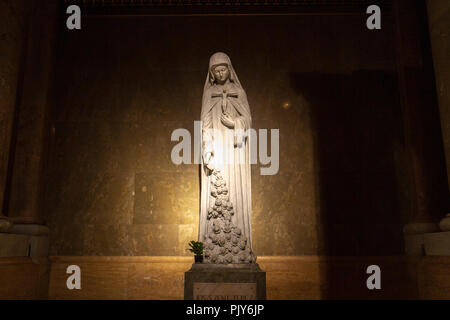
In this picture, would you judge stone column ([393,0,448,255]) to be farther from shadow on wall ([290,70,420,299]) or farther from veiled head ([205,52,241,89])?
veiled head ([205,52,241,89])

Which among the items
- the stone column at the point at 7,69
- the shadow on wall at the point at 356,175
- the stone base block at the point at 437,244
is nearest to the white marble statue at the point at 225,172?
the shadow on wall at the point at 356,175

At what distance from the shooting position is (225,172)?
521cm

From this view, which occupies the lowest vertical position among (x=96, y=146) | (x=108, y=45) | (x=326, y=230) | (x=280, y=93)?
(x=326, y=230)

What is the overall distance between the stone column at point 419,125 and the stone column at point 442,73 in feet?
2.92

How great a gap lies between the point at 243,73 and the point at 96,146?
2.95 metres

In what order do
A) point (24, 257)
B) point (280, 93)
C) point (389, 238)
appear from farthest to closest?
point (280, 93) → point (389, 238) → point (24, 257)

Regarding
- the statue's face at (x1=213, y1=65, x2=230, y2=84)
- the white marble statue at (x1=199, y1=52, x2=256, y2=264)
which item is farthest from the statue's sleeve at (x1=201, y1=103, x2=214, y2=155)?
the statue's face at (x1=213, y1=65, x2=230, y2=84)

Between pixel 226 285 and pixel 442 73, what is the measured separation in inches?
155

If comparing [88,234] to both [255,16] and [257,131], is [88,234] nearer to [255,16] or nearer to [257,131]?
[257,131]

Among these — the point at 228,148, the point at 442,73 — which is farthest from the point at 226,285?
the point at 442,73

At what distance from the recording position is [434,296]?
17.0ft

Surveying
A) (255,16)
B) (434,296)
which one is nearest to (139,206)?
(255,16)

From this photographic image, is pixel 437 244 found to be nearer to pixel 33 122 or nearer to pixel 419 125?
pixel 419 125

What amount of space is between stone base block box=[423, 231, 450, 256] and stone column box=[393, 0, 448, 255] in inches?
20.3
